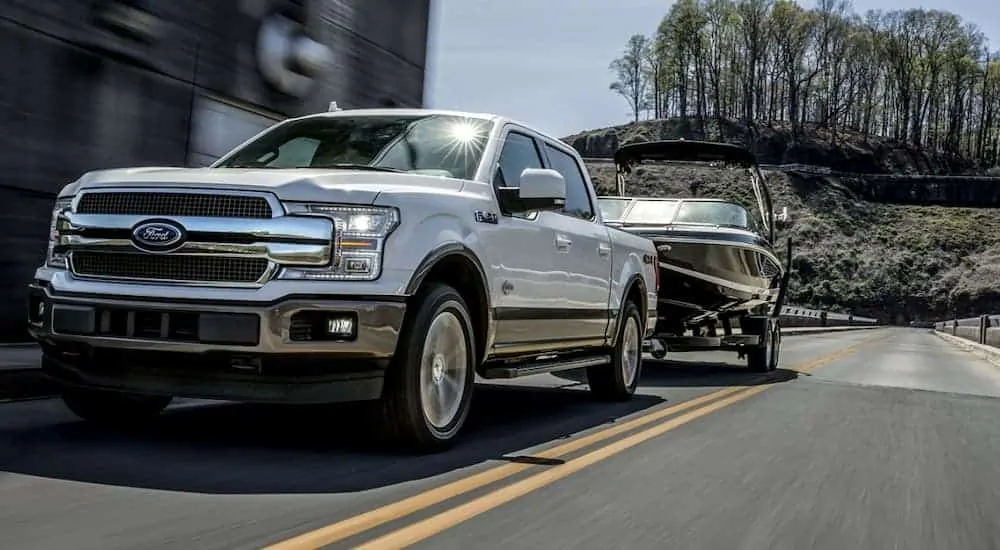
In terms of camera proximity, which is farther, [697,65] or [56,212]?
[697,65]

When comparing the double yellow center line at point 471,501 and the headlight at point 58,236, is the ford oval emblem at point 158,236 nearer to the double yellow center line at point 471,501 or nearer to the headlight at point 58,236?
the headlight at point 58,236

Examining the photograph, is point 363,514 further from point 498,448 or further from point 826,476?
point 826,476

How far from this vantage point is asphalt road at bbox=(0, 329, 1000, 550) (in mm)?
3980

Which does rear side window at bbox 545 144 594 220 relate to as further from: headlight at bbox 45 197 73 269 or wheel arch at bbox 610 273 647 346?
headlight at bbox 45 197 73 269

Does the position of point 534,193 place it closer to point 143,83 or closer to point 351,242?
point 351,242

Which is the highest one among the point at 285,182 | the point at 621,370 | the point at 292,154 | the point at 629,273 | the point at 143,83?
the point at 143,83

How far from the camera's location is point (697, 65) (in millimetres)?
127438

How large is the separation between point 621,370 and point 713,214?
4694mm

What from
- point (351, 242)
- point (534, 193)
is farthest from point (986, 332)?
point (351, 242)

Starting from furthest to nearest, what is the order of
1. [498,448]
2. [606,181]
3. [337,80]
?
[606,181] < [337,80] < [498,448]

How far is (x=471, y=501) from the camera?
Result: 4.57m

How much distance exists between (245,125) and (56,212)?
7475 mm

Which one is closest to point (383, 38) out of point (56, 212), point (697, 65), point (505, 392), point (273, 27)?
point (273, 27)

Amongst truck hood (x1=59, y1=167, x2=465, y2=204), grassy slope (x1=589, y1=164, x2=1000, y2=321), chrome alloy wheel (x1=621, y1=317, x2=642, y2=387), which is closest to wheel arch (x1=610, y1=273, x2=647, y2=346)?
chrome alloy wheel (x1=621, y1=317, x2=642, y2=387)
